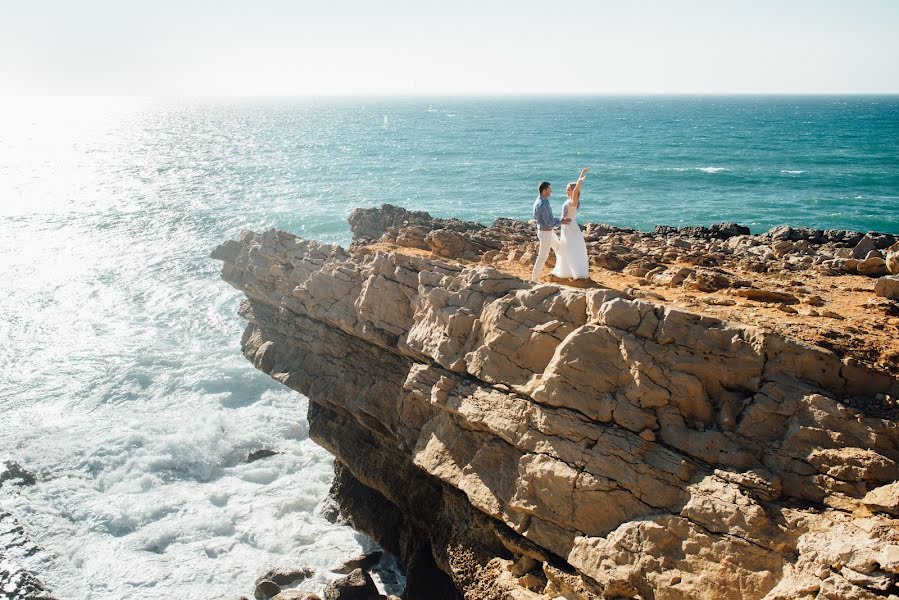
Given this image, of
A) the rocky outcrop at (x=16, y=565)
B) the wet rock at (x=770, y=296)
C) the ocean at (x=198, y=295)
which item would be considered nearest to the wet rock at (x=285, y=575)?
the ocean at (x=198, y=295)

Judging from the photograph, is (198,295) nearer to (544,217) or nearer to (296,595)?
(296,595)

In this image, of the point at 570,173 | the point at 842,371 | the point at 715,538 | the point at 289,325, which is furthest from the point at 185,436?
the point at 570,173

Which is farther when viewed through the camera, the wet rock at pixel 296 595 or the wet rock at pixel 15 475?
the wet rock at pixel 15 475

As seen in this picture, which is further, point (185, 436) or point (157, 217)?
point (157, 217)

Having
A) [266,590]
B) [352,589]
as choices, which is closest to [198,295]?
[266,590]

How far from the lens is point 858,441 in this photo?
9180mm

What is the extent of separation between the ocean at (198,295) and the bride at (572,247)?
380 inches

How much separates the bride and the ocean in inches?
380

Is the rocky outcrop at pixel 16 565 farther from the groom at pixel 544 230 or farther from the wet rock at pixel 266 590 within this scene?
the groom at pixel 544 230

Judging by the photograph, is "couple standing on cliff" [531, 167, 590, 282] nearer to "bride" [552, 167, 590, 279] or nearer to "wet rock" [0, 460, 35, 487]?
"bride" [552, 167, 590, 279]

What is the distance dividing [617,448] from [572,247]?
5.45 m

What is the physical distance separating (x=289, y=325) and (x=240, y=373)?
30.5 feet

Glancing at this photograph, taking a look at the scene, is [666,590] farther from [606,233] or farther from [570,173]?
[570,173]

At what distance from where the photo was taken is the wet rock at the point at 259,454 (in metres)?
22.1
